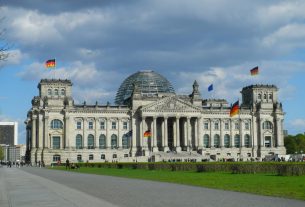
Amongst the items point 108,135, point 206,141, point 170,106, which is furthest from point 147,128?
point 206,141

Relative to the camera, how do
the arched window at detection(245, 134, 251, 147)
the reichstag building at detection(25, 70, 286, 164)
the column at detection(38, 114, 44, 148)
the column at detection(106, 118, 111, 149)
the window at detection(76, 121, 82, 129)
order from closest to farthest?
1. the column at detection(38, 114, 44, 148)
2. the reichstag building at detection(25, 70, 286, 164)
3. the window at detection(76, 121, 82, 129)
4. the column at detection(106, 118, 111, 149)
5. the arched window at detection(245, 134, 251, 147)

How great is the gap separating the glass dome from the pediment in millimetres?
12657

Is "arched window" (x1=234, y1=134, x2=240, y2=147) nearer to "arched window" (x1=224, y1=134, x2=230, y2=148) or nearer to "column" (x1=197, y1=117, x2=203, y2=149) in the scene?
"arched window" (x1=224, y1=134, x2=230, y2=148)

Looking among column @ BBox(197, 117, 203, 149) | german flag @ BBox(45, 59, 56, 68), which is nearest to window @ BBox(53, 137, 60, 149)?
german flag @ BBox(45, 59, 56, 68)

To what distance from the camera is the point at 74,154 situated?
14725 cm

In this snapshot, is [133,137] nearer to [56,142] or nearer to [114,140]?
[114,140]

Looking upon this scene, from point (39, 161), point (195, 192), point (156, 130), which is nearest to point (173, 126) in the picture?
point (156, 130)

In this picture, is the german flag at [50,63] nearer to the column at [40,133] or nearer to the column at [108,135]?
the column at [40,133]

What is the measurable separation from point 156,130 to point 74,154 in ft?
84.5

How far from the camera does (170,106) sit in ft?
500

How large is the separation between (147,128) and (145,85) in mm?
19912

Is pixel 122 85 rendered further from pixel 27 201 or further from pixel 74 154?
pixel 27 201

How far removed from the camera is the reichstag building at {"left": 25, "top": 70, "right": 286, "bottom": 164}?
147m

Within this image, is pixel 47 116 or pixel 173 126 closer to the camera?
pixel 47 116
